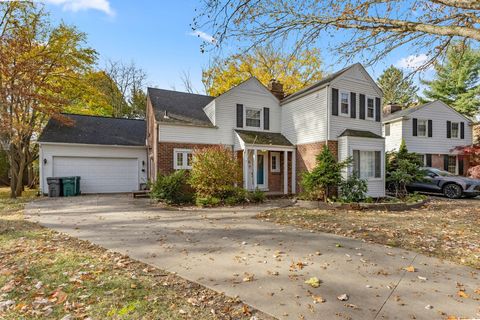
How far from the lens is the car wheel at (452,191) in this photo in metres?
14.3

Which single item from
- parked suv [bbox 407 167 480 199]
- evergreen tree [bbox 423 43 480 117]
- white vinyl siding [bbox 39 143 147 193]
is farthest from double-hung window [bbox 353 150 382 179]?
evergreen tree [bbox 423 43 480 117]

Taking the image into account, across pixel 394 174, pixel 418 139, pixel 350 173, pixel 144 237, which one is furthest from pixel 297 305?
pixel 418 139

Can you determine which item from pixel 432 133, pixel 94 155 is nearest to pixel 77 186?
pixel 94 155

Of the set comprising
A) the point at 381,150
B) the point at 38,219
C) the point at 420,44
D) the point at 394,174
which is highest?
the point at 420,44

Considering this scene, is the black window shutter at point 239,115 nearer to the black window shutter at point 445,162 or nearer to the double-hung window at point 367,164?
the double-hung window at point 367,164

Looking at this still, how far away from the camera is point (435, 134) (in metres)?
20.8

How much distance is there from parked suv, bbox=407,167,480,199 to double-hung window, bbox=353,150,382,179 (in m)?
3.14

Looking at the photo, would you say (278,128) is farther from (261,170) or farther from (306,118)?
(261,170)

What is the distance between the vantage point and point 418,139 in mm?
20203

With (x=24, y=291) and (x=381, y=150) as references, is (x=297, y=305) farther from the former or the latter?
(x=381, y=150)

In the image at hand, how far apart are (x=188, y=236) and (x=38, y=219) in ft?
17.4

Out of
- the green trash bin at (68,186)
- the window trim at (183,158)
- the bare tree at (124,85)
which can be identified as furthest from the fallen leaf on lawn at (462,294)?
the bare tree at (124,85)

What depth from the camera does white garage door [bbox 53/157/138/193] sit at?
15844mm

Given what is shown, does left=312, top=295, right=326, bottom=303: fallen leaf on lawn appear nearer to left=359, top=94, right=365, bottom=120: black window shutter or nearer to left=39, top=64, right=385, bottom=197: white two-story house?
left=39, top=64, right=385, bottom=197: white two-story house
